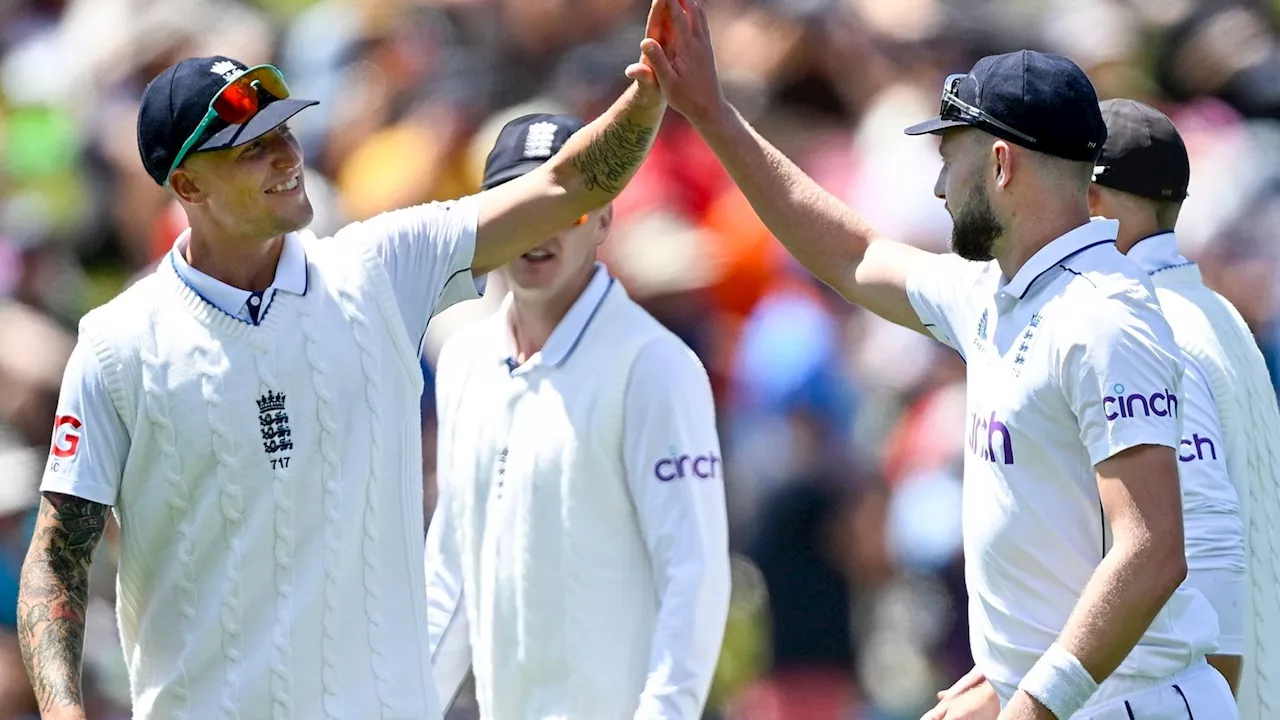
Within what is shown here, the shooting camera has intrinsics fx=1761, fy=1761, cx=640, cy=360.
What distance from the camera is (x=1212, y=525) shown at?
147 inches

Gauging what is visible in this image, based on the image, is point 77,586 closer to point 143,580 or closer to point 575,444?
point 143,580

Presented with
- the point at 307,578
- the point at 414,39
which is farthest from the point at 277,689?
the point at 414,39

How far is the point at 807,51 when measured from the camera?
7359 mm

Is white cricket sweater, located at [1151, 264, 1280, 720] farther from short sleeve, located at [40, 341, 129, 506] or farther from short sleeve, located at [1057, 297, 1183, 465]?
short sleeve, located at [40, 341, 129, 506]

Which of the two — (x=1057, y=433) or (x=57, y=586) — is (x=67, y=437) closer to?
(x=57, y=586)

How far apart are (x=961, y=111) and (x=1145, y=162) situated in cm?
94

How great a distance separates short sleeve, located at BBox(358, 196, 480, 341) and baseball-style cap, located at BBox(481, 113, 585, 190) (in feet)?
3.83

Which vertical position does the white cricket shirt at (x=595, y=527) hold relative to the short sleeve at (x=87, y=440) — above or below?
below

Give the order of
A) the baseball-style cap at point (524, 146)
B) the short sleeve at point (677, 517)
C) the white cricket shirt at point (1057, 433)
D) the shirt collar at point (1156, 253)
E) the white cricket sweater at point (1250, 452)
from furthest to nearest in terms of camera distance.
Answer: the baseball-style cap at point (524, 146), the short sleeve at point (677, 517), the shirt collar at point (1156, 253), the white cricket sweater at point (1250, 452), the white cricket shirt at point (1057, 433)

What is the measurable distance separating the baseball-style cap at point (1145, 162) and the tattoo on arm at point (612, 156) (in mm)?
1228

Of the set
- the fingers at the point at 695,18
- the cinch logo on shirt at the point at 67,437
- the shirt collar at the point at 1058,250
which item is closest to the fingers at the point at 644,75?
the fingers at the point at 695,18

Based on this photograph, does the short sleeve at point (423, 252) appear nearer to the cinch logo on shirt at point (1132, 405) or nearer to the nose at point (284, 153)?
the nose at point (284, 153)

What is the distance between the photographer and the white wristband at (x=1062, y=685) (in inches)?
118

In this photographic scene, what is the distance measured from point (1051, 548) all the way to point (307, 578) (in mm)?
Answer: 1412
